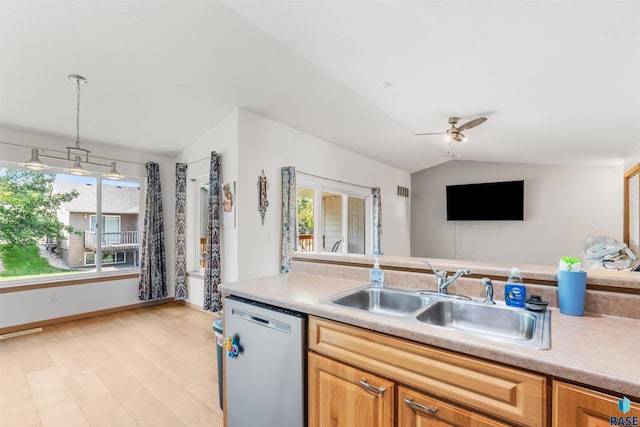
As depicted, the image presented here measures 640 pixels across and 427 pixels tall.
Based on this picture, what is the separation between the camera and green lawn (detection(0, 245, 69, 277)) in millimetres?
3625

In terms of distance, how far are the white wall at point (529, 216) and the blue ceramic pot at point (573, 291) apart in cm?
616

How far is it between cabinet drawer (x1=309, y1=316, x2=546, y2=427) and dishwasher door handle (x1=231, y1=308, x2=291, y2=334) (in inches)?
7.6

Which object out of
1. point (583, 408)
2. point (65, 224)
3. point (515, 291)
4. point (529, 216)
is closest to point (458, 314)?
point (515, 291)

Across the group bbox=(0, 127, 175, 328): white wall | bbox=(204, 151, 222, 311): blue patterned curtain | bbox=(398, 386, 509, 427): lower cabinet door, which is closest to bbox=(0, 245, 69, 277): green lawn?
bbox=(0, 127, 175, 328): white wall

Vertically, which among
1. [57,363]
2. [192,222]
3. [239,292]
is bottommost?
[57,363]

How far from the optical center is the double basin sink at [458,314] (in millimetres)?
1158

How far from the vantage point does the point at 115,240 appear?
4.51 meters

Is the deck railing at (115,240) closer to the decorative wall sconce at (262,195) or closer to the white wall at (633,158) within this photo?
the decorative wall sconce at (262,195)

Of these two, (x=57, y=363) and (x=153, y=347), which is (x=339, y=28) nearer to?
(x=153, y=347)

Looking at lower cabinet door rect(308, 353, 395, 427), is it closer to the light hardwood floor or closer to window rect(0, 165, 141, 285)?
the light hardwood floor

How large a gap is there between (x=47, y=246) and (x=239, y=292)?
12.6 ft

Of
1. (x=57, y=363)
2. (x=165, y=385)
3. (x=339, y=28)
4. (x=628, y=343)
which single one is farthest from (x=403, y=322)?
(x=57, y=363)

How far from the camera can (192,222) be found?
4785 mm

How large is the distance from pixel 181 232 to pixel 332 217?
260 cm
